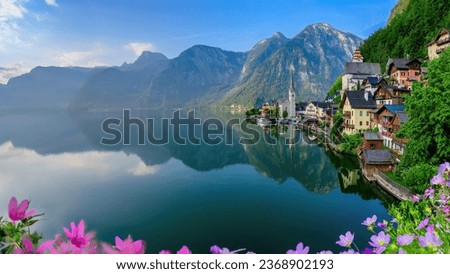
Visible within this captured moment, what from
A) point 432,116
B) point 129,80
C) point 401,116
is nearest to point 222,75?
point 129,80

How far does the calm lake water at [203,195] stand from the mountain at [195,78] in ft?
279

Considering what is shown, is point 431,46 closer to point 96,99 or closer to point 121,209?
point 121,209

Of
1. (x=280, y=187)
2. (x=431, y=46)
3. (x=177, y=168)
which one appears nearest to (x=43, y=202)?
(x=177, y=168)

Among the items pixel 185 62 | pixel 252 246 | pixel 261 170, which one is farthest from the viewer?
pixel 185 62

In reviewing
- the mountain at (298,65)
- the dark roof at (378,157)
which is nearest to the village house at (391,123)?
the dark roof at (378,157)

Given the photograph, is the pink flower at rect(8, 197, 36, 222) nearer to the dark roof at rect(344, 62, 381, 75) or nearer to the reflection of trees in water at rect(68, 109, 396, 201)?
the reflection of trees in water at rect(68, 109, 396, 201)

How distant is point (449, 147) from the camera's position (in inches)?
411

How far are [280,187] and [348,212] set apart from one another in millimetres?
5049

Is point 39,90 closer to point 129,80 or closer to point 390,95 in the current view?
point 390,95

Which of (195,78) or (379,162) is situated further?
(195,78)

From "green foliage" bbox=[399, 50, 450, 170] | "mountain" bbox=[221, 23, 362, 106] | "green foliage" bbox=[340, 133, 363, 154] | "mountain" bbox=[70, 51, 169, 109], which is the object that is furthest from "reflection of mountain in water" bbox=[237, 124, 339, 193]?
"mountain" bbox=[70, 51, 169, 109]

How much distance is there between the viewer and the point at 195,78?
12275 centimetres

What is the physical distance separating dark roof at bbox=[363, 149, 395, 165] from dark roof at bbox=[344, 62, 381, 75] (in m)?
33.5

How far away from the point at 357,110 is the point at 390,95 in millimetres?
3252
